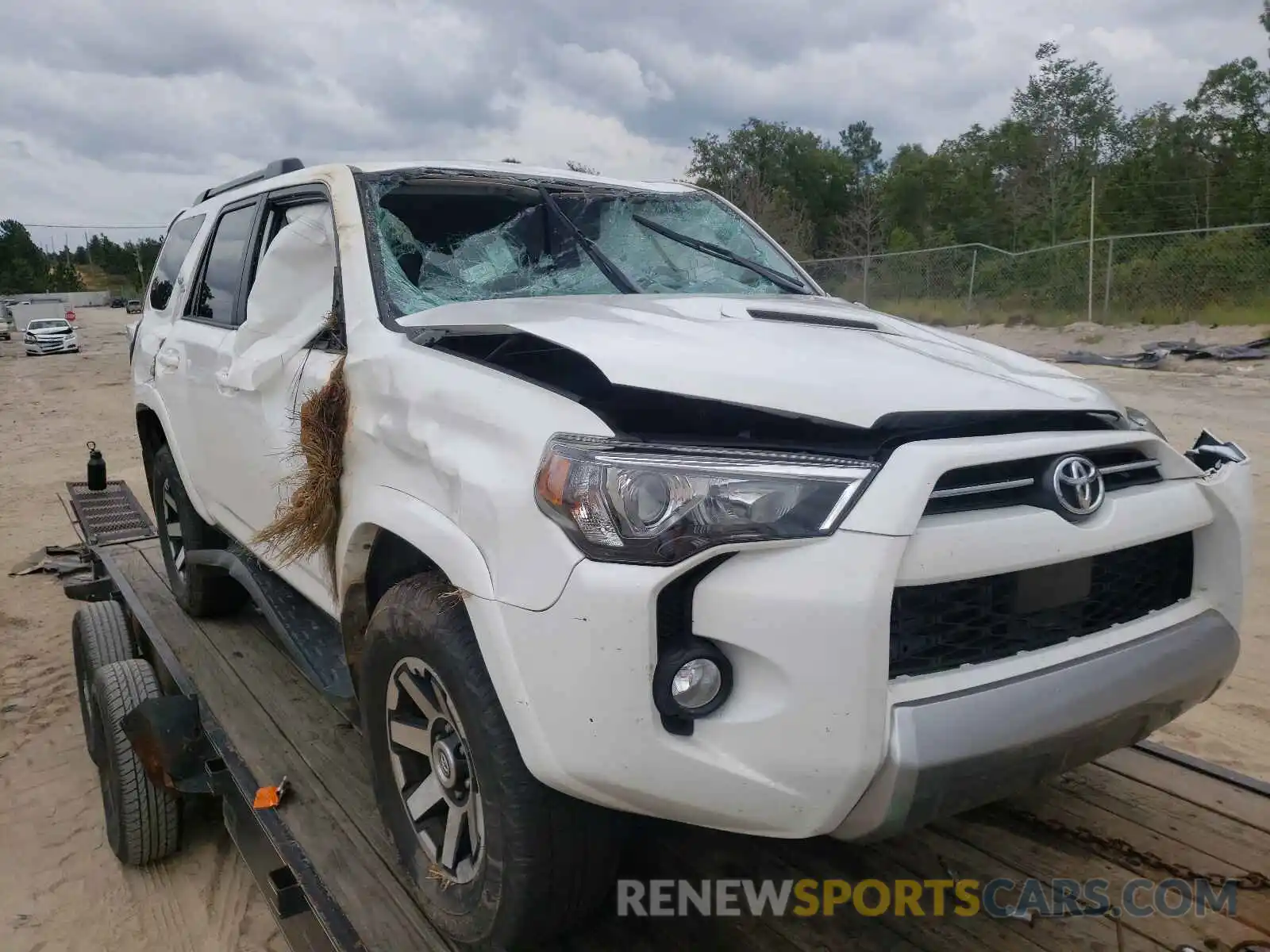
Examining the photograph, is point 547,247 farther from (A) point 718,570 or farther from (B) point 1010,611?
(B) point 1010,611

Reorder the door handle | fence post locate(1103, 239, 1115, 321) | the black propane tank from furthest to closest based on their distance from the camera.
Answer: fence post locate(1103, 239, 1115, 321) < the black propane tank < the door handle

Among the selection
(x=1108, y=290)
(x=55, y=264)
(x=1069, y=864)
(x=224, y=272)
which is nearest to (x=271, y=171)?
(x=224, y=272)

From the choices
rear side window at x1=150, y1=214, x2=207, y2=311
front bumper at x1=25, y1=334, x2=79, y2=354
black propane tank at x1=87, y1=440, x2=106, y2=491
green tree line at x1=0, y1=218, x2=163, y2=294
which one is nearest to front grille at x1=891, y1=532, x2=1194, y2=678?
rear side window at x1=150, y1=214, x2=207, y2=311

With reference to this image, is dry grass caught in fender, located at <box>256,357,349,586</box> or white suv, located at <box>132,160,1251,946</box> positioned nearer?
white suv, located at <box>132,160,1251,946</box>

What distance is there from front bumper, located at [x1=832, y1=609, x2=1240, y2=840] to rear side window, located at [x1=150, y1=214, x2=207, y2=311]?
3875mm

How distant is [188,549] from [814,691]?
140 inches

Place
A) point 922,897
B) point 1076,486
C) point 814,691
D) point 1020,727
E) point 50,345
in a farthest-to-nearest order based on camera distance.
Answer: point 50,345, point 922,897, point 1076,486, point 1020,727, point 814,691

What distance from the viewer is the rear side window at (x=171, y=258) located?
14.5 ft

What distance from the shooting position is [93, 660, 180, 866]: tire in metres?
3.46

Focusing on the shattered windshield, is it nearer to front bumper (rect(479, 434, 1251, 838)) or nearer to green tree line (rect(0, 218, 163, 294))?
front bumper (rect(479, 434, 1251, 838))

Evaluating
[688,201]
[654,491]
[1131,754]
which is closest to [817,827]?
[654,491]

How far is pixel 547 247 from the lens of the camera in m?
3.11

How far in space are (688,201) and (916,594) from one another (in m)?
2.28

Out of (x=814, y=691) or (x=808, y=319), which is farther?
(x=808, y=319)
